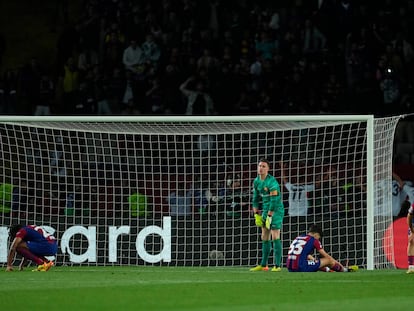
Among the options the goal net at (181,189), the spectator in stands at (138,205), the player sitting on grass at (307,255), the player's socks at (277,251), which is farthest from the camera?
the spectator in stands at (138,205)

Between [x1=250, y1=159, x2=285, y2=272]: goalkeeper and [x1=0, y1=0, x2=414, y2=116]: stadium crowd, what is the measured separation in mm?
5760

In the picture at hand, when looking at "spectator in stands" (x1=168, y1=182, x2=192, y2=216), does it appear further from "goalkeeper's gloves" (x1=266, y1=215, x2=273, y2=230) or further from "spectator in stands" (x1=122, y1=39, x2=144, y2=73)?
"spectator in stands" (x1=122, y1=39, x2=144, y2=73)

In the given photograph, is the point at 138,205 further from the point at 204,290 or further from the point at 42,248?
the point at 204,290

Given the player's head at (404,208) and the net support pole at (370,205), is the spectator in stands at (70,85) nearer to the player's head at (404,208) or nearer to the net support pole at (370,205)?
the player's head at (404,208)

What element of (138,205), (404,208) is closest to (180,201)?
(138,205)

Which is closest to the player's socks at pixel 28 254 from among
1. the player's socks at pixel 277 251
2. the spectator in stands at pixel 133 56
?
the player's socks at pixel 277 251

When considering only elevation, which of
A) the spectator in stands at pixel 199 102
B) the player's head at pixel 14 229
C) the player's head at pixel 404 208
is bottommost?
the player's head at pixel 14 229

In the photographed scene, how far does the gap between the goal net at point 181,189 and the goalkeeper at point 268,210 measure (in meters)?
1.64

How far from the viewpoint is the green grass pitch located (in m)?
12.1

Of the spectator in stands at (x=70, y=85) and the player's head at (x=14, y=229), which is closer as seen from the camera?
the player's head at (x=14, y=229)

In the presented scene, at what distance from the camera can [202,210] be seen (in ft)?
69.4

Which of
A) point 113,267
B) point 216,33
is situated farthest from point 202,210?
point 216,33

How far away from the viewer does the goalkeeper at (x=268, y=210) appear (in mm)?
18906

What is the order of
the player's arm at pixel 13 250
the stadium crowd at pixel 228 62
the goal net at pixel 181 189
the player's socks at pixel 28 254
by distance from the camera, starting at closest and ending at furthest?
the player's arm at pixel 13 250, the player's socks at pixel 28 254, the goal net at pixel 181 189, the stadium crowd at pixel 228 62
